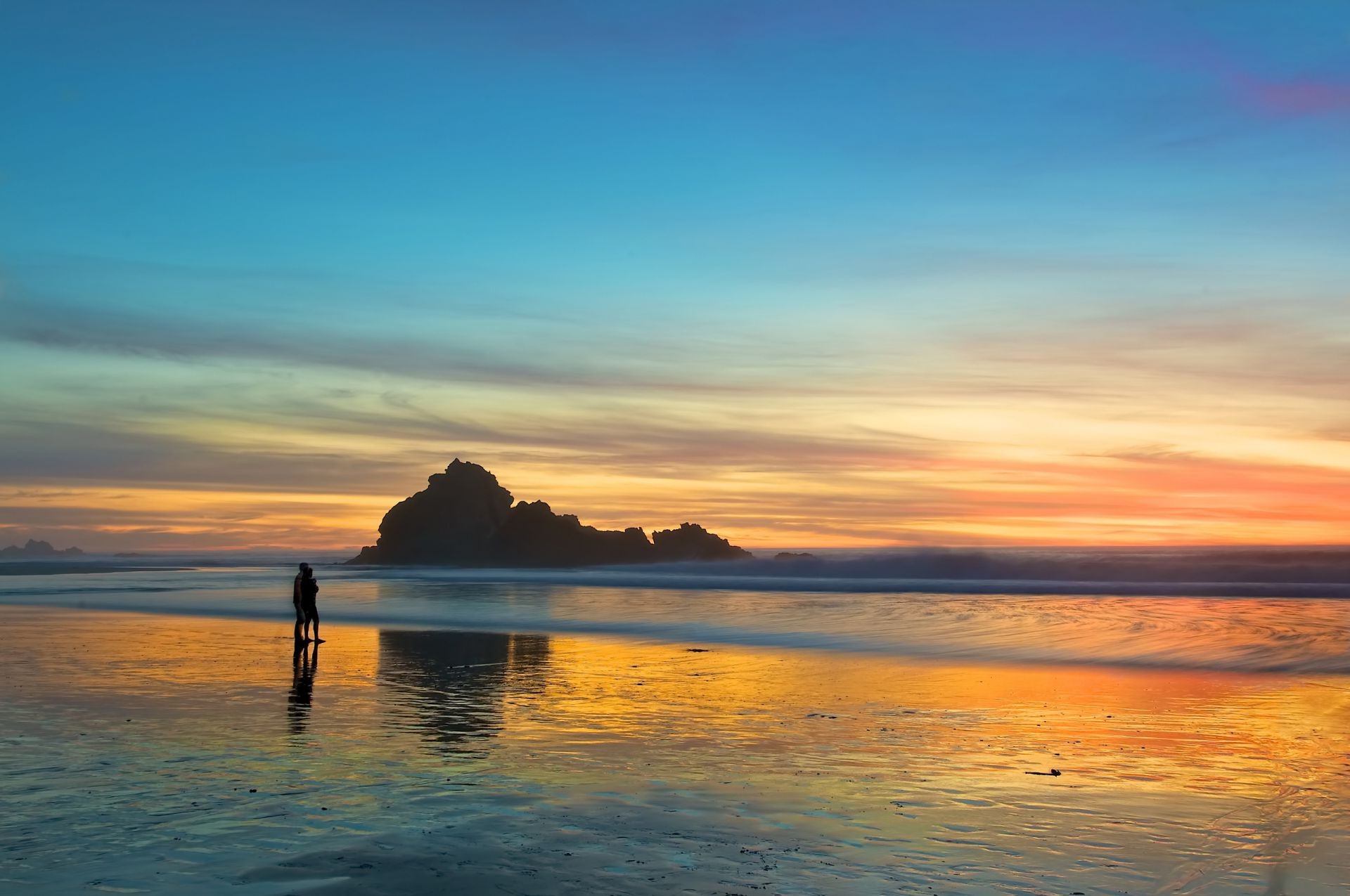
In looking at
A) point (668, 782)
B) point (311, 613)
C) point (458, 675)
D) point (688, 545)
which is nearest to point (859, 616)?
point (311, 613)

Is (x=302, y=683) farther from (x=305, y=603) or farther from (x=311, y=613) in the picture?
(x=311, y=613)

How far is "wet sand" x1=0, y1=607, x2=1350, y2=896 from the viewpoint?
831cm

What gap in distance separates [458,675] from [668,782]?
36.0 feet

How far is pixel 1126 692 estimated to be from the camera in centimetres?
1934

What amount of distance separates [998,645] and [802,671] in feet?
27.3

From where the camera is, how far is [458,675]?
21406 mm

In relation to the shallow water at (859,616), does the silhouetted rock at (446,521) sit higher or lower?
higher

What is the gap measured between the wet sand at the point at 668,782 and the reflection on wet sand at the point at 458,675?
14 centimetres

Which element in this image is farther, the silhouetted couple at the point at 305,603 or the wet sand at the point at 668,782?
the silhouetted couple at the point at 305,603

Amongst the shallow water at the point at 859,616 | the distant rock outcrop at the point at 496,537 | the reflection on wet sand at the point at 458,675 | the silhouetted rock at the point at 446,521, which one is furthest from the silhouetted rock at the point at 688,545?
the reflection on wet sand at the point at 458,675

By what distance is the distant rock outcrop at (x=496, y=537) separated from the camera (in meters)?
143

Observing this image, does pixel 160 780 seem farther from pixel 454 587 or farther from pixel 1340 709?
pixel 454 587

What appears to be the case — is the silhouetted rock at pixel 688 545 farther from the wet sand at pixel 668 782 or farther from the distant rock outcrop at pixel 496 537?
the wet sand at pixel 668 782

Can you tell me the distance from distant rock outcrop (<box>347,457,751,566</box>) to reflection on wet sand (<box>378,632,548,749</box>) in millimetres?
107229
